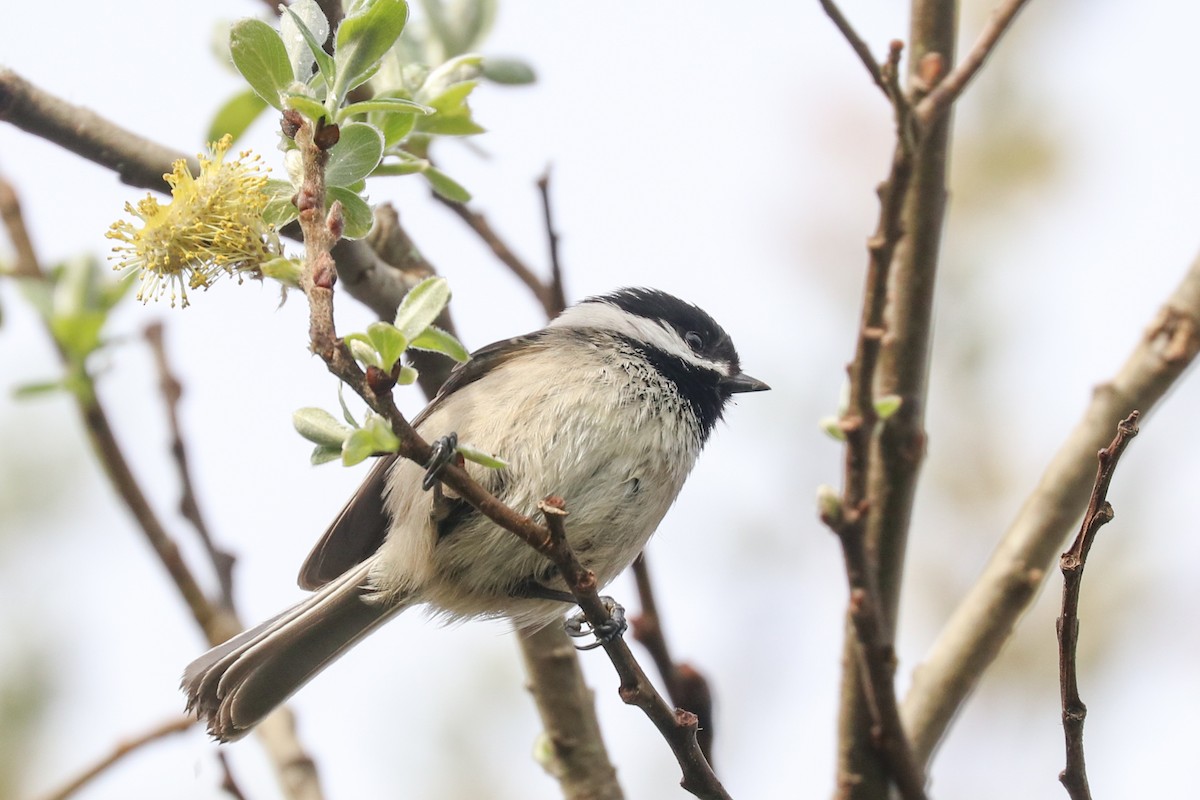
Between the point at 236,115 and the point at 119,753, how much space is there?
1.46m

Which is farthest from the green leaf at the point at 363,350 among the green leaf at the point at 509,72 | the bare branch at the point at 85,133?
the green leaf at the point at 509,72

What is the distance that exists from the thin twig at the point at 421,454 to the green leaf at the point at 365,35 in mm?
99

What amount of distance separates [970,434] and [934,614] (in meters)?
1.00

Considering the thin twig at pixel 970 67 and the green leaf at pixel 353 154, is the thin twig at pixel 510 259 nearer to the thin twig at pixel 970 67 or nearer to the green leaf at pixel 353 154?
the thin twig at pixel 970 67

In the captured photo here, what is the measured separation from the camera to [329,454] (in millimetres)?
1624

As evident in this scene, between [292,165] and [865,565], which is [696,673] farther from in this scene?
[292,165]

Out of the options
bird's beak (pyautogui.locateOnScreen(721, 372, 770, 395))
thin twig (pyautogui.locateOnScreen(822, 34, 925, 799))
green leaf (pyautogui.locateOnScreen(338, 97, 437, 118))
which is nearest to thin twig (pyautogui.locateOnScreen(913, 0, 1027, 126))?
thin twig (pyautogui.locateOnScreen(822, 34, 925, 799))

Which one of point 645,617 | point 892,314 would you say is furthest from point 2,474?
point 892,314

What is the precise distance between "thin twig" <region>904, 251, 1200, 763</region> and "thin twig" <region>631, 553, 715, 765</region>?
0.60m

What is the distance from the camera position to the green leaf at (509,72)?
108 inches

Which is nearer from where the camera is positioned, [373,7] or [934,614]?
[373,7]

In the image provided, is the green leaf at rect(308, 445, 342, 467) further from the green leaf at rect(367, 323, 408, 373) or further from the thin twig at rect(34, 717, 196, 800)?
the thin twig at rect(34, 717, 196, 800)

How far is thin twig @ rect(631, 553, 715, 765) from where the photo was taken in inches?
112

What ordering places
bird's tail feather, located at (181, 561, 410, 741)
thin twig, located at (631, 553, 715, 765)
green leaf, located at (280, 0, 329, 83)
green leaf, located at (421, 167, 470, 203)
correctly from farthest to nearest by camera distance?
1. thin twig, located at (631, 553, 715, 765)
2. bird's tail feather, located at (181, 561, 410, 741)
3. green leaf, located at (421, 167, 470, 203)
4. green leaf, located at (280, 0, 329, 83)
